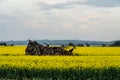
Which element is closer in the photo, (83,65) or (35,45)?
(83,65)

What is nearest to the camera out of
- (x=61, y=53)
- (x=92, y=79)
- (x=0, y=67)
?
(x=92, y=79)

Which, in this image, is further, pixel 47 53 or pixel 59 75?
pixel 47 53

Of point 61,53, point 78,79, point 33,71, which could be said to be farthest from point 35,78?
point 61,53

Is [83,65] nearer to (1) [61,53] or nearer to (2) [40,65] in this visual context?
(2) [40,65]

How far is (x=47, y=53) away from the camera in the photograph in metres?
37.0

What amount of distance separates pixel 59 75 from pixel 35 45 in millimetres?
16799

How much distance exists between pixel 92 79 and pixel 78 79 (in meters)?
0.71

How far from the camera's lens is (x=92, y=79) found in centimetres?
2138

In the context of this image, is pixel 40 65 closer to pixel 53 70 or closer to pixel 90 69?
pixel 53 70

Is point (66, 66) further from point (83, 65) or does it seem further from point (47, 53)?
point (47, 53)

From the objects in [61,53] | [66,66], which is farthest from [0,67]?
[61,53]

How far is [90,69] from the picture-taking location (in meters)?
21.5

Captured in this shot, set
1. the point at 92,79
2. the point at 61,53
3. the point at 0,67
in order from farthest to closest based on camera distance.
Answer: the point at 61,53 → the point at 0,67 → the point at 92,79

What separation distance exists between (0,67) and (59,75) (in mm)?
3170
